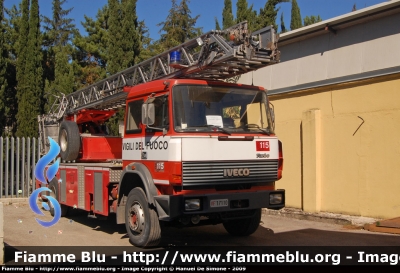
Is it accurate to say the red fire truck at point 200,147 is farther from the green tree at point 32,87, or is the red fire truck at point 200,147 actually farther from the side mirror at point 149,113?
the green tree at point 32,87

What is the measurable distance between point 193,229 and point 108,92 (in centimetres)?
401

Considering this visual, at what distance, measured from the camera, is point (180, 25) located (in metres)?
35.1

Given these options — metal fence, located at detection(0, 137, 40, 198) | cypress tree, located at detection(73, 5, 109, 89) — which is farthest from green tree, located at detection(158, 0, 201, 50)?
metal fence, located at detection(0, 137, 40, 198)

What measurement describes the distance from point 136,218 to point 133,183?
2.40 ft

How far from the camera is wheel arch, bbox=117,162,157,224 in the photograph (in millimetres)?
7715

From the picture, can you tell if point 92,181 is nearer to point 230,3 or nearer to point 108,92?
point 108,92

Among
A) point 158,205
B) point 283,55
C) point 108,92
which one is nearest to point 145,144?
point 158,205

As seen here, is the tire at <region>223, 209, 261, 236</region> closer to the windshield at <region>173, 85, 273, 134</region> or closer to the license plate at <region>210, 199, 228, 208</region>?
the license plate at <region>210, 199, 228, 208</region>

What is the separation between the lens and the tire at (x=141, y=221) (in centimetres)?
774

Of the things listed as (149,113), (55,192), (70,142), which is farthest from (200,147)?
(55,192)

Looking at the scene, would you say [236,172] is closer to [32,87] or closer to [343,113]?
[343,113]

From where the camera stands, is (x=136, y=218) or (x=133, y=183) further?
(x=133, y=183)

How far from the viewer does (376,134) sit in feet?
35.1

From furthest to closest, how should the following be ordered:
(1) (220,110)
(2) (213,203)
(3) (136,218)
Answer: (3) (136,218)
(1) (220,110)
(2) (213,203)
